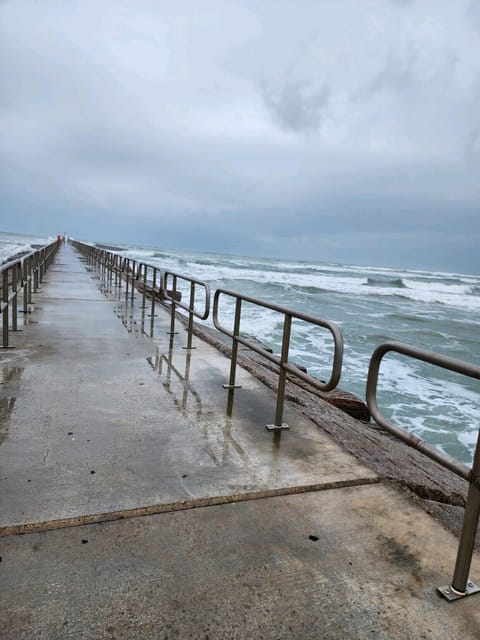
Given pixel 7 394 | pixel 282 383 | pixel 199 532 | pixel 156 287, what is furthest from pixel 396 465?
pixel 156 287

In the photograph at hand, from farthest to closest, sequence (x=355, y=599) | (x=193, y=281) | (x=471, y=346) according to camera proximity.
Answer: (x=471, y=346) < (x=193, y=281) < (x=355, y=599)

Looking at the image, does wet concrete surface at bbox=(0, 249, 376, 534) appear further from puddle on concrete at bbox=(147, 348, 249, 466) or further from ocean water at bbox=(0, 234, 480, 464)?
ocean water at bbox=(0, 234, 480, 464)

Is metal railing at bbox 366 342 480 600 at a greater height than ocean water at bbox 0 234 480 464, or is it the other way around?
metal railing at bbox 366 342 480 600

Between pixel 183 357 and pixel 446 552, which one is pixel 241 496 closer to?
pixel 446 552

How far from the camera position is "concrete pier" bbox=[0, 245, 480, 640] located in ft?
5.48

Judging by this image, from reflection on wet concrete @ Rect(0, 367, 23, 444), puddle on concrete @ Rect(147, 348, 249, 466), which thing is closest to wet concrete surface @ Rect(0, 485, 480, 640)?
puddle on concrete @ Rect(147, 348, 249, 466)

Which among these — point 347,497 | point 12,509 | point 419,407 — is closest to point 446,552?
point 347,497

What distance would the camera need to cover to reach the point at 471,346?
14.7 meters

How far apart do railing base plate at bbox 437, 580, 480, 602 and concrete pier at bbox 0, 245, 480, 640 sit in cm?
2

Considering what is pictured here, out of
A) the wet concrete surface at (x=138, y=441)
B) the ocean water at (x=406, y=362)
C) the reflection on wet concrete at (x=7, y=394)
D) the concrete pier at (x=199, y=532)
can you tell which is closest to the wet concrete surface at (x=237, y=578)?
the concrete pier at (x=199, y=532)

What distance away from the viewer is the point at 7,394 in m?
3.70

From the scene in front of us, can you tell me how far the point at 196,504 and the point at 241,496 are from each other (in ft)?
0.83

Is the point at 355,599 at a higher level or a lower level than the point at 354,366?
higher

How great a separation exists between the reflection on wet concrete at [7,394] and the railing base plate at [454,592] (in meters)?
2.56
